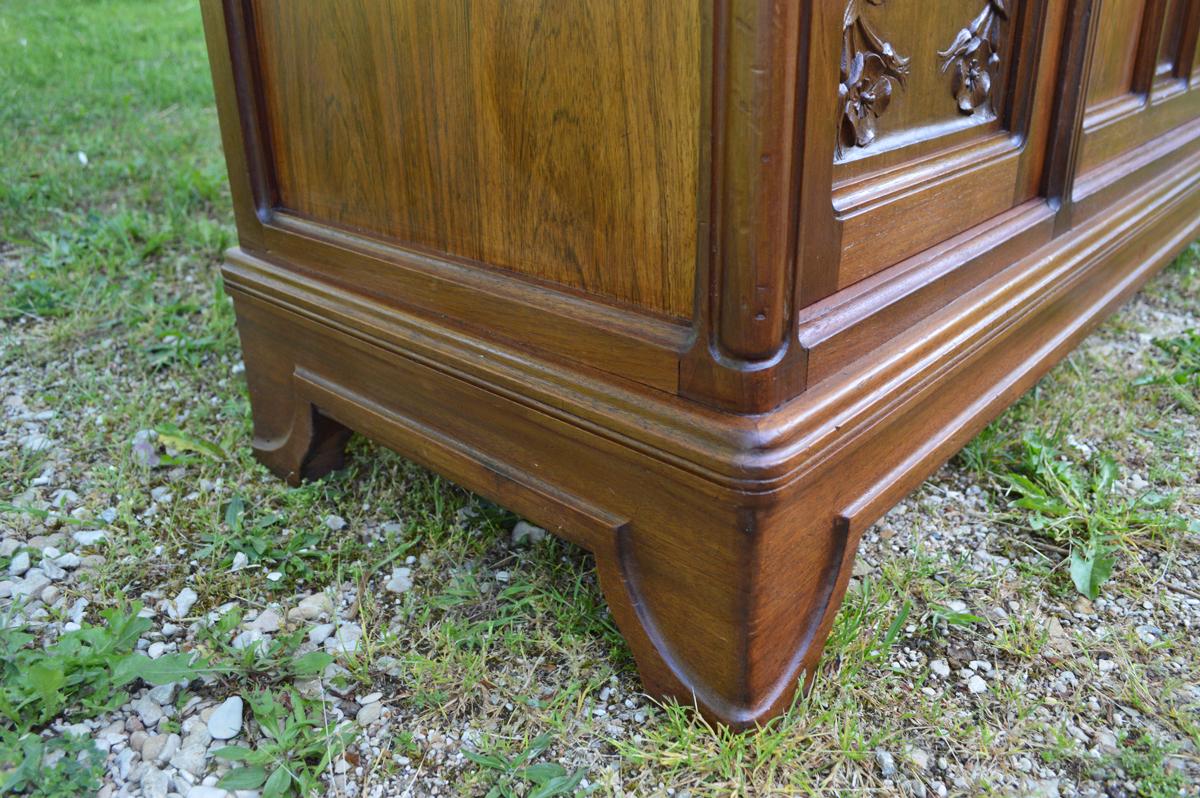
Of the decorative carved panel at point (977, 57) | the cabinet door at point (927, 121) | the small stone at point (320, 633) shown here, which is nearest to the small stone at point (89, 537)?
the small stone at point (320, 633)

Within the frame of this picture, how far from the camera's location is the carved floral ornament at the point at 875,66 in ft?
3.38

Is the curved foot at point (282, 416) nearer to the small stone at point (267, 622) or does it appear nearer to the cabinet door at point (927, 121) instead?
the small stone at point (267, 622)

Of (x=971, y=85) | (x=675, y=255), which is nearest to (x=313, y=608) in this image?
(x=675, y=255)

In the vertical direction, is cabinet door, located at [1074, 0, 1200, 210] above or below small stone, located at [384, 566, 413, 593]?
above

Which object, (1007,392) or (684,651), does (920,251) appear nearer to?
(1007,392)

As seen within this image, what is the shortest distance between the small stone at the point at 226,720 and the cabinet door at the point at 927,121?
0.87 m

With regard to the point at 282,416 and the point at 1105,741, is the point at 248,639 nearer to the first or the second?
the point at 282,416

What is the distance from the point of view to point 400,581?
1.45 m

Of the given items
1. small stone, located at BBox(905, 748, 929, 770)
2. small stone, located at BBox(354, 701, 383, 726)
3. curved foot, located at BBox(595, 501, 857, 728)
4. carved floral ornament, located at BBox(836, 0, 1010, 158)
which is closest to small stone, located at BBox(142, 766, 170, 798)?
small stone, located at BBox(354, 701, 383, 726)

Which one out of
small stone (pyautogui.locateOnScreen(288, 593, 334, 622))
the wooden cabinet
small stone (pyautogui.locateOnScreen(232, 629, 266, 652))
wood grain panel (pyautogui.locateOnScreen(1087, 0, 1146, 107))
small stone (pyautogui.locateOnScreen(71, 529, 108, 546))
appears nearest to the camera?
the wooden cabinet

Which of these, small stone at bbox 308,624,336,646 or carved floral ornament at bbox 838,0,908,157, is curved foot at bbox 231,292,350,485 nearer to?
small stone at bbox 308,624,336,646

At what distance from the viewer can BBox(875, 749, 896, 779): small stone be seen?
3.61 ft

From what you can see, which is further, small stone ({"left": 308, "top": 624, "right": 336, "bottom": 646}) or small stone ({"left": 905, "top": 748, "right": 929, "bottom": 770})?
small stone ({"left": 308, "top": 624, "right": 336, "bottom": 646})

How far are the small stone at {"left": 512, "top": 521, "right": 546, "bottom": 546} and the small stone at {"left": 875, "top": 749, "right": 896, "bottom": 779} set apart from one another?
24.4 inches
